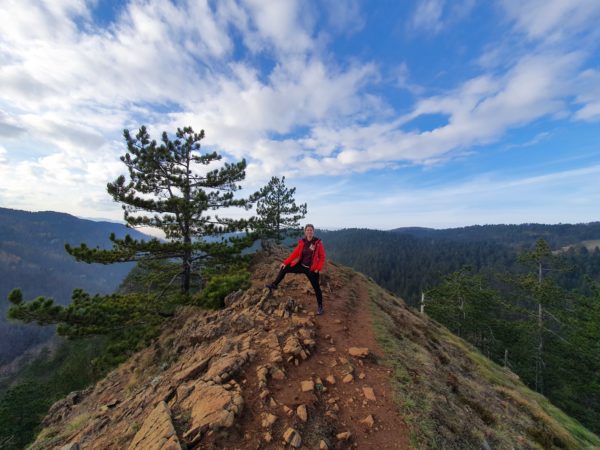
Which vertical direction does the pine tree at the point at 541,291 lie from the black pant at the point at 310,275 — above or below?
below

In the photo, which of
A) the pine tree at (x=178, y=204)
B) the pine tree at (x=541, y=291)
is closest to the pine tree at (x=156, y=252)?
the pine tree at (x=178, y=204)

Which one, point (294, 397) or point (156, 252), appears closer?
point (294, 397)

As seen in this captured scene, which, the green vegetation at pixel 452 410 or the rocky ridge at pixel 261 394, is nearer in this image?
the rocky ridge at pixel 261 394

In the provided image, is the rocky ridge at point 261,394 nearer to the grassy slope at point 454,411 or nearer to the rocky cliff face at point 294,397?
the rocky cliff face at point 294,397

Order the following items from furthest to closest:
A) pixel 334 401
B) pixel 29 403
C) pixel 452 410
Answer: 1. pixel 29 403
2. pixel 452 410
3. pixel 334 401

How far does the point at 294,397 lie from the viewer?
4.90 meters

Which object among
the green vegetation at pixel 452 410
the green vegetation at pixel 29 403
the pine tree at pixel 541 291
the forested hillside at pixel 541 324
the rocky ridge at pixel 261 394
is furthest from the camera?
the pine tree at pixel 541 291

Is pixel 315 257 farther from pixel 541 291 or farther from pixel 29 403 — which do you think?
pixel 29 403

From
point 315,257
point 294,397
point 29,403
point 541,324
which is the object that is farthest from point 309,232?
point 29,403

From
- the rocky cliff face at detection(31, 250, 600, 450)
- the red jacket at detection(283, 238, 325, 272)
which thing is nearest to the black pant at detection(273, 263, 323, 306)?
the red jacket at detection(283, 238, 325, 272)

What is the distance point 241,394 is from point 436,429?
359 centimetres

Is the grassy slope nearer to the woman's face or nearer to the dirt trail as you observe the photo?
the dirt trail

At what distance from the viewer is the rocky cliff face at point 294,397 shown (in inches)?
167

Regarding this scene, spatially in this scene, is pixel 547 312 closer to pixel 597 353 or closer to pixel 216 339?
pixel 597 353
